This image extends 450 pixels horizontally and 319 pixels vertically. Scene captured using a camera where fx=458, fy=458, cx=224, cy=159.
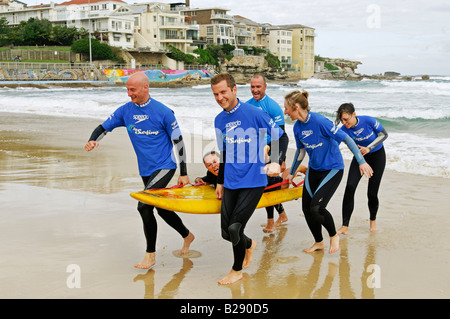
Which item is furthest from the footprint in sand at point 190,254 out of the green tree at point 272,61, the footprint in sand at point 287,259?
the green tree at point 272,61

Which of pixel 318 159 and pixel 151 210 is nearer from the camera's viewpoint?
pixel 151 210

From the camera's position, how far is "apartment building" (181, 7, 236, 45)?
88312 mm

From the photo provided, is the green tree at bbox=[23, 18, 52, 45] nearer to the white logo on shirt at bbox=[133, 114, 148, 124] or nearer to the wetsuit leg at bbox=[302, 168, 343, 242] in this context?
the white logo on shirt at bbox=[133, 114, 148, 124]

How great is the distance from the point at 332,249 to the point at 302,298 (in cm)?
125

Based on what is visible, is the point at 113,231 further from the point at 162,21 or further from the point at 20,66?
the point at 162,21

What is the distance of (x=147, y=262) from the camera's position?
179 inches

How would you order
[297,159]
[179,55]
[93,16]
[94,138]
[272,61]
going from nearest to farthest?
[94,138] < [297,159] < [93,16] < [179,55] < [272,61]

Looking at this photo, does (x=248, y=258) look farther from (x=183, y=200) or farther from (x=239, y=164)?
(x=239, y=164)

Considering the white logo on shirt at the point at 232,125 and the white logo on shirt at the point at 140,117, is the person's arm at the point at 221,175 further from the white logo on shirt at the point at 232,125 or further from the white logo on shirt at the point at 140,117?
the white logo on shirt at the point at 140,117

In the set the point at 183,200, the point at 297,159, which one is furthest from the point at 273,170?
the point at 297,159

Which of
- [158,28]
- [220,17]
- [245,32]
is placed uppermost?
[220,17]

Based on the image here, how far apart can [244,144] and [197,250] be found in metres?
1.63

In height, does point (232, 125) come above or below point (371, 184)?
above

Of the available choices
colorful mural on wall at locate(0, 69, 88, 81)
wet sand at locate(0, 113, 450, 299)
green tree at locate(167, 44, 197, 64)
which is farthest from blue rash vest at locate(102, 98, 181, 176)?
green tree at locate(167, 44, 197, 64)
